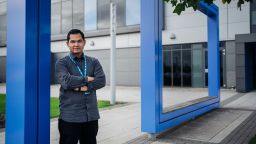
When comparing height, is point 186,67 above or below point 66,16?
below

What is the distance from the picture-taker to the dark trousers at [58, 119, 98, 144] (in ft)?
10.0

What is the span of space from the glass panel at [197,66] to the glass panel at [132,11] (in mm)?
4905

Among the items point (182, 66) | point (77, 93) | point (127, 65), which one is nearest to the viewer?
point (77, 93)

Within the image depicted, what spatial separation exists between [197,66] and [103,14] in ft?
28.9

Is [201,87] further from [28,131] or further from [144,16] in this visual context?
[28,131]

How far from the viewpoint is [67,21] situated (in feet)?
87.1

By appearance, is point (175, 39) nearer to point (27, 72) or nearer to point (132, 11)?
point (132, 11)

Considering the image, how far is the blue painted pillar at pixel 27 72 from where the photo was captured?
9.68 ft

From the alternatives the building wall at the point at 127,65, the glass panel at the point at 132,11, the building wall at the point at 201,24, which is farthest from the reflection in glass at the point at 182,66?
the glass panel at the point at 132,11

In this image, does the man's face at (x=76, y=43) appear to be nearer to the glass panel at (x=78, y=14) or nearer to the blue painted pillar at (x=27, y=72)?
the blue painted pillar at (x=27, y=72)

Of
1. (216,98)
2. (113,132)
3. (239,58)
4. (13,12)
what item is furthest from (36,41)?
(239,58)

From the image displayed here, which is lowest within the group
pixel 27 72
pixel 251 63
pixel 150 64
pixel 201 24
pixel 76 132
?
pixel 76 132

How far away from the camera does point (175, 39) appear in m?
21.2

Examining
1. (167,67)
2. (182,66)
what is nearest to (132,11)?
(167,67)
